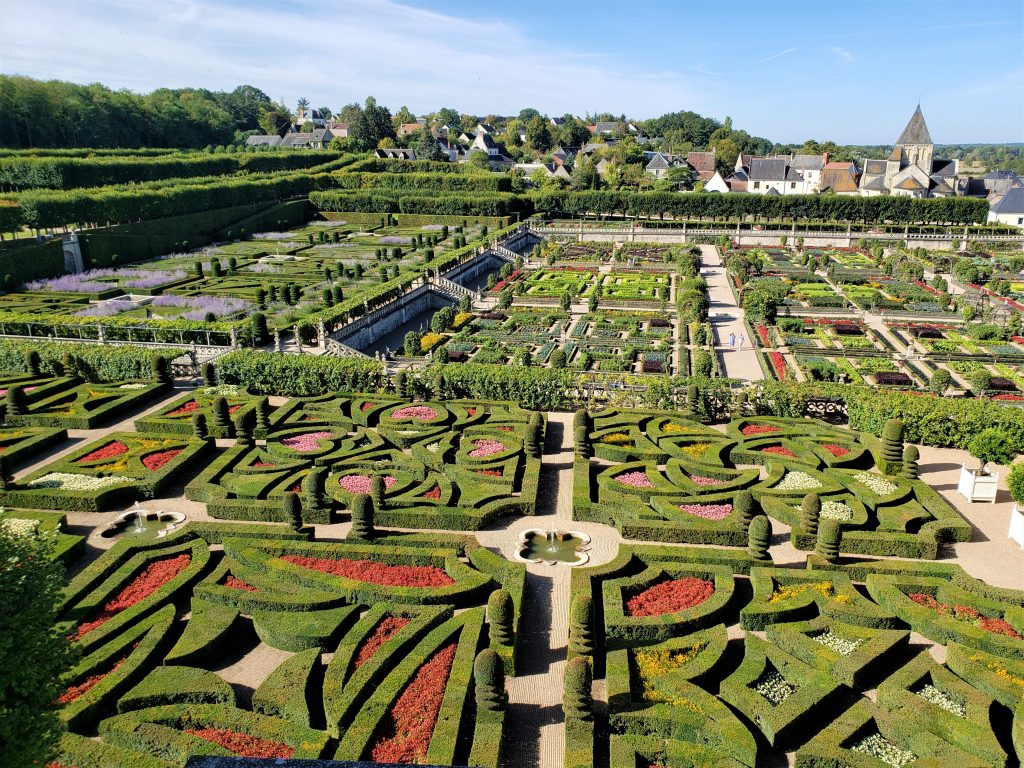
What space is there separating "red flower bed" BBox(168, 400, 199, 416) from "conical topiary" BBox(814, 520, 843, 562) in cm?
2425

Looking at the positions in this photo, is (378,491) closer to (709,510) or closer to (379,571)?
(379,571)

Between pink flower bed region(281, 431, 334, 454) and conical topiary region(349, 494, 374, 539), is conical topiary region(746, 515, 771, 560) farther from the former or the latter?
pink flower bed region(281, 431, 334, 454)

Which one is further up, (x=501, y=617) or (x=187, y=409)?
(x=187, y=409)

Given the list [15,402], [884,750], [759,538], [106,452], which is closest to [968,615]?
[759,538]

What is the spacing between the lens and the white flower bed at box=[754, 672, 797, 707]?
49.2 ft

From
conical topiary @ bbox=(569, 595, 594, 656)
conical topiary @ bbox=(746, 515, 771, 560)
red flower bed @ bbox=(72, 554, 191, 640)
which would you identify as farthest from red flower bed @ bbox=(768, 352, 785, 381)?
red flower bed @ bbox=(72, 554, 191, 640)

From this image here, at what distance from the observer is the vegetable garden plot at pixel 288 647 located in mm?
13562

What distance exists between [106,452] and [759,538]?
23.0 m

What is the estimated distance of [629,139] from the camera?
14750 centimetres

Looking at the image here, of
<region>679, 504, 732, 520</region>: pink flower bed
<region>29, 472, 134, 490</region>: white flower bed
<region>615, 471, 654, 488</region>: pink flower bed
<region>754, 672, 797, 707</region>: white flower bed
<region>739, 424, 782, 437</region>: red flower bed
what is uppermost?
<region>739, 424, 782, 437</region>: red flower bed

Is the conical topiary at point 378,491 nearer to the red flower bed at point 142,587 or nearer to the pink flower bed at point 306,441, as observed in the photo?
the pink flower bed at point 306,441

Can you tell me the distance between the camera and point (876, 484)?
78.2 ft

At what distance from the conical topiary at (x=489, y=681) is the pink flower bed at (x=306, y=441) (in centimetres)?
1386

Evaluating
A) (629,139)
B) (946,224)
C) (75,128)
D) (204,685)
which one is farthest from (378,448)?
(629,139)
